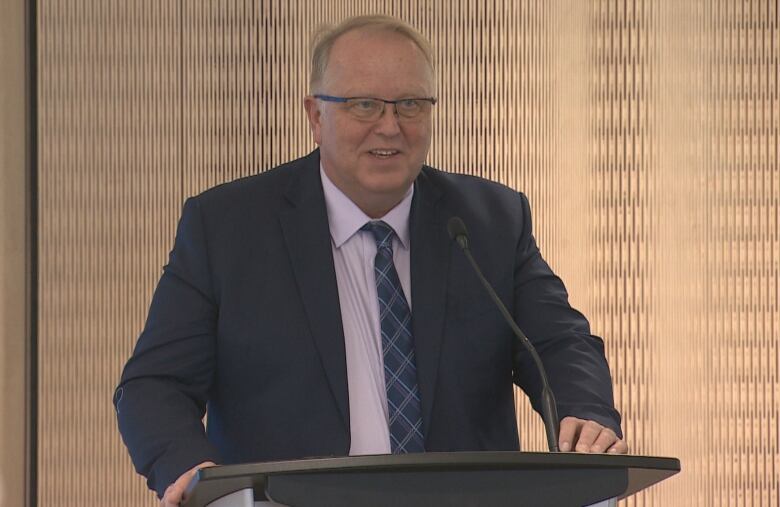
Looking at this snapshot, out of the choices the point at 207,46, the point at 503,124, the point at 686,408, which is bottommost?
the point at 686,408

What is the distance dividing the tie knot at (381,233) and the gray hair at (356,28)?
30cm

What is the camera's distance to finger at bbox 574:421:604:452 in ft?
6.14

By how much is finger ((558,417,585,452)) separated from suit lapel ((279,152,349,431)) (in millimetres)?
422

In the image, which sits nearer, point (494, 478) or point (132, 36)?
point (494, 478)

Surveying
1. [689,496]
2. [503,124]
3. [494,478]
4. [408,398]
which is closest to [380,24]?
[408,398]

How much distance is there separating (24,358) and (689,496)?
2371 mm

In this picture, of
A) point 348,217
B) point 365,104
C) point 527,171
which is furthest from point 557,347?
point 527,171

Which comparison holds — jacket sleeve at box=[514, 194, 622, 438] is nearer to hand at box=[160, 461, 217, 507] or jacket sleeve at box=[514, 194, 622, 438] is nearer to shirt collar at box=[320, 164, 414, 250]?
shirt collar at box=[320, 164, 414, 250]

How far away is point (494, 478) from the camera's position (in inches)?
56.2

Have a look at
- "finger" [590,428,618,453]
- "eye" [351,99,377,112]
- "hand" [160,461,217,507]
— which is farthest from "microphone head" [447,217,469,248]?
"hand" [160,461,217,507]

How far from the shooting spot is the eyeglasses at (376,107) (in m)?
2.25

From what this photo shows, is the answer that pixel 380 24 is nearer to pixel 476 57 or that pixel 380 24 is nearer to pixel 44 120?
pixel 476 57

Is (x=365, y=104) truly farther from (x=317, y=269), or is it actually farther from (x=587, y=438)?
(x=587, y=438)

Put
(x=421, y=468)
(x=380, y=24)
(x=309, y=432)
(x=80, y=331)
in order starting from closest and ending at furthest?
(x=421, y=468) → (x=309, y=432) → (x=380, y=24) → (x=80, y=331)
